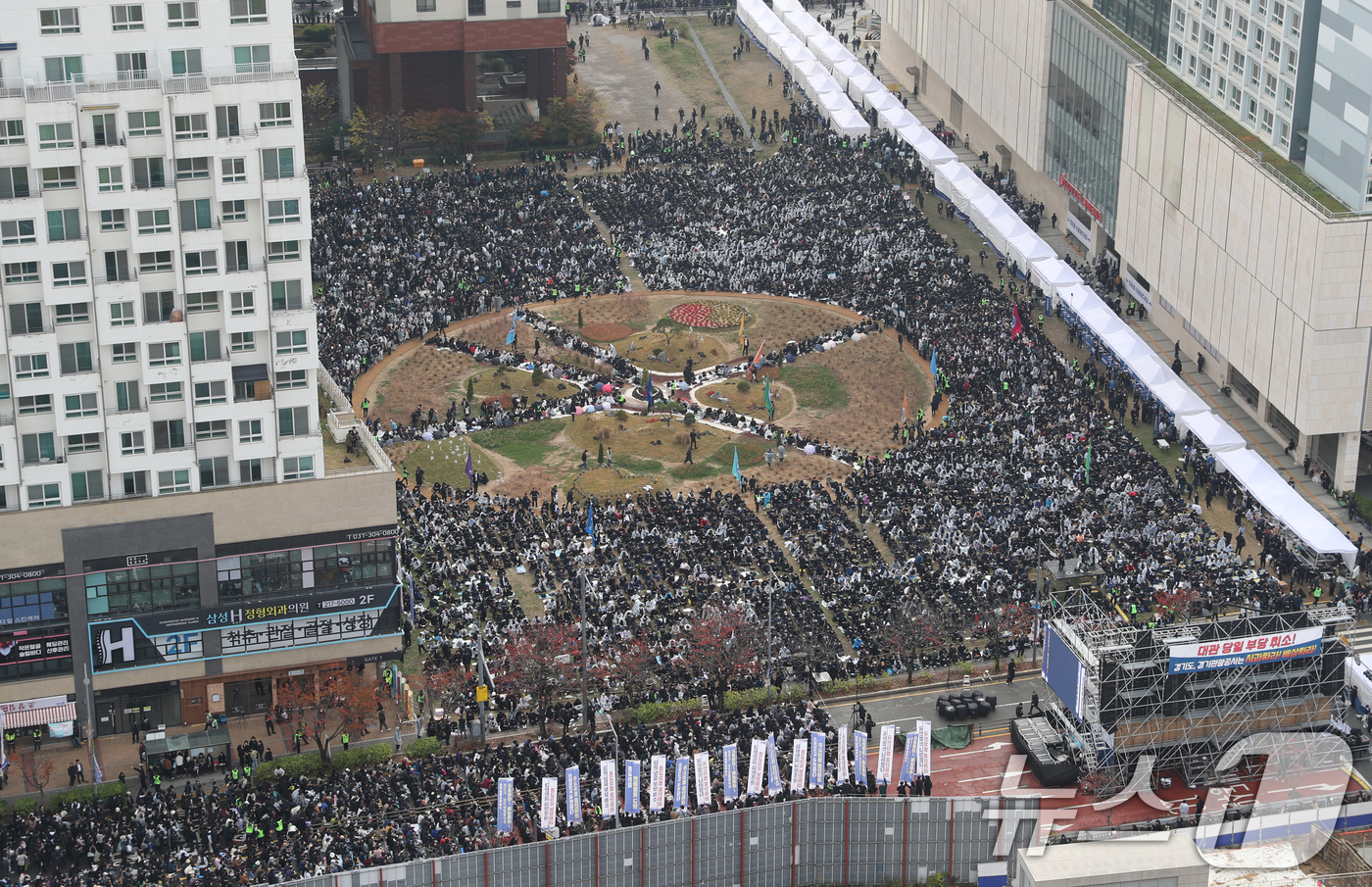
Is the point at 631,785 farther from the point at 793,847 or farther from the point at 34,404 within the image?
the point at 34,404

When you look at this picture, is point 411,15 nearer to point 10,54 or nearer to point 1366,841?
point 10,54

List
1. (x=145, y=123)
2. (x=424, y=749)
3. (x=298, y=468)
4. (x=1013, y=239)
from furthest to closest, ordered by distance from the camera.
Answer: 1. (x=1013, y=239)
2. (x=298, y=468)
3. (x=424, y=749)
4. (x=145, y=123)

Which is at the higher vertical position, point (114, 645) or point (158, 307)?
point (158, 307)

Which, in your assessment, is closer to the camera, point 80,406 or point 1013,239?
point 80,406

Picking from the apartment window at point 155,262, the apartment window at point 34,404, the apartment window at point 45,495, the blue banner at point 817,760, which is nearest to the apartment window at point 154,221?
the apartment window at point 155,262

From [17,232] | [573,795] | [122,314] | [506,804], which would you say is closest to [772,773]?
[573,795]

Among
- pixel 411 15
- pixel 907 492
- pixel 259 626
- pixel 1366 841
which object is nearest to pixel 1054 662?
pixel 1366 841

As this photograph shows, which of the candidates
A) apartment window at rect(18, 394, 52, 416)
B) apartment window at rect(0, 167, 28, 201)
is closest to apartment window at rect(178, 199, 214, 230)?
apartment window at rect(0, 167, 28, 201)

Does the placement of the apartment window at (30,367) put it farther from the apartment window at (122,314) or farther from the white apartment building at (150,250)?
the apartment window at (122,314)
